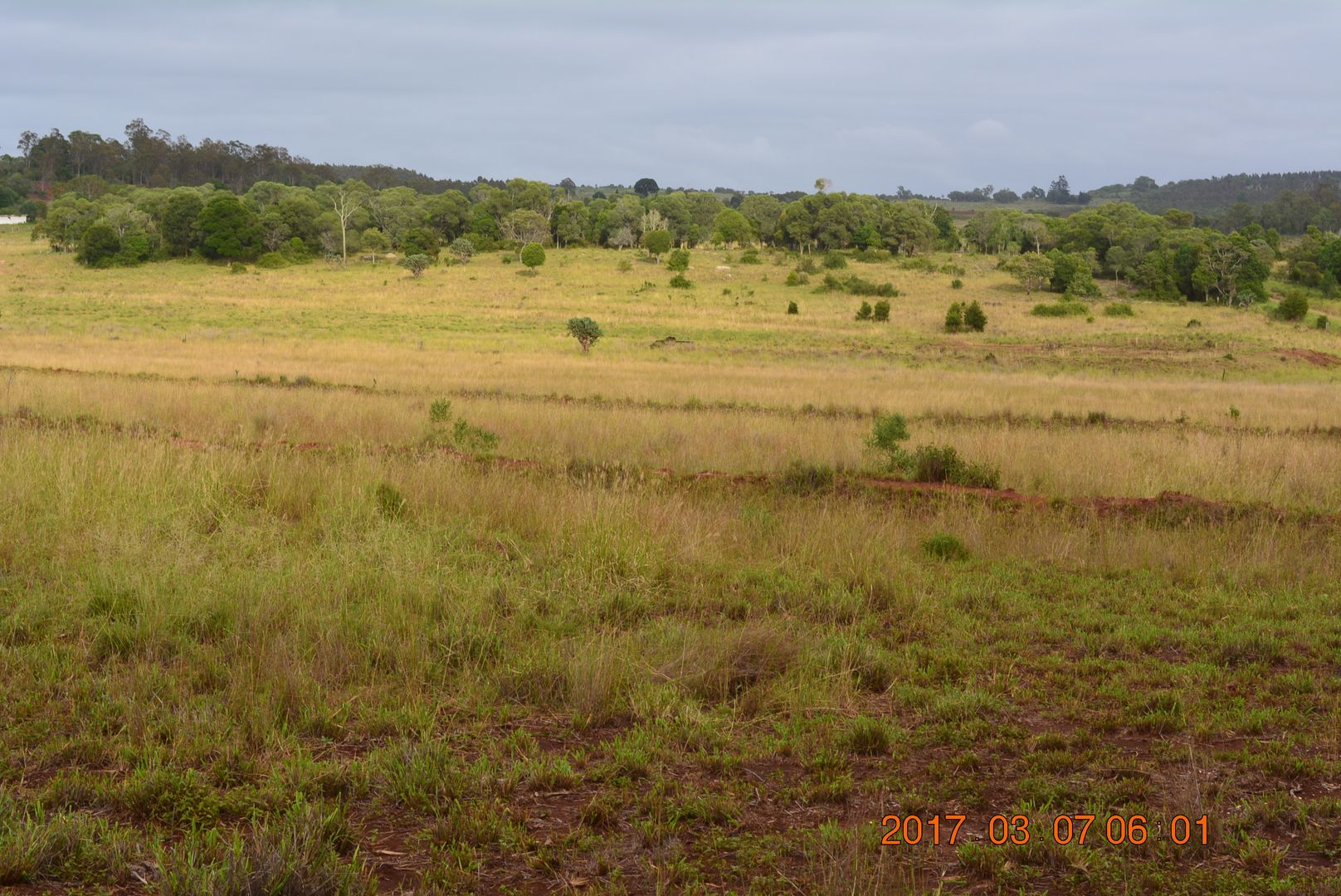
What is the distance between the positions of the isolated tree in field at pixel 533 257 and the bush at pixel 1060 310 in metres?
35.6

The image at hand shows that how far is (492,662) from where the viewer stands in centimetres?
546

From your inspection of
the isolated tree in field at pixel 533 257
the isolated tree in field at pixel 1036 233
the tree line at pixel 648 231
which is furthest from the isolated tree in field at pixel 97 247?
the isolated tree in field at pixel 1036 233

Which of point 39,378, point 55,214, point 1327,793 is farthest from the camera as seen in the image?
point 55,214

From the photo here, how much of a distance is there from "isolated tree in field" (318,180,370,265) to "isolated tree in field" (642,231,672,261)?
2446cm

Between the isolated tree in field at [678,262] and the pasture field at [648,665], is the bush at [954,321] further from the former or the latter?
the pasture field at [648,665]

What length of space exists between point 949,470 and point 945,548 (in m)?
4.08

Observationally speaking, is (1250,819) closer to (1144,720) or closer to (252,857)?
(1144,720)

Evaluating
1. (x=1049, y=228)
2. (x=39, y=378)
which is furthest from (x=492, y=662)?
(x=1049, y=228)

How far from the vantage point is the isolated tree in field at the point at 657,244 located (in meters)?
80.9

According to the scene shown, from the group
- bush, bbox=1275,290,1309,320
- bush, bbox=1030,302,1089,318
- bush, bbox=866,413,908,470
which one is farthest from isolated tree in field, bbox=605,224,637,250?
bush, bbox=866,413,908,470

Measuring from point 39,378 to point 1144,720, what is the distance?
21646 millimetres

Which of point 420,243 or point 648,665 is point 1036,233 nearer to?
point 420,243
